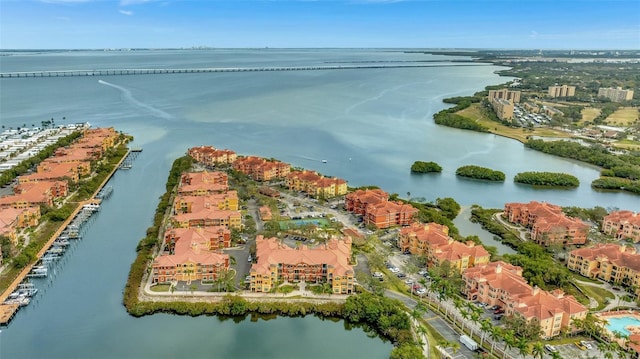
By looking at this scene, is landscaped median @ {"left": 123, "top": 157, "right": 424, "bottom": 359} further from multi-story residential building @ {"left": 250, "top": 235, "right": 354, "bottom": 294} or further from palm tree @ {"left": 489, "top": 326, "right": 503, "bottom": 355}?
palm tree @ {"left": 489, "top": 326, "right": 503, "bottom": 355}

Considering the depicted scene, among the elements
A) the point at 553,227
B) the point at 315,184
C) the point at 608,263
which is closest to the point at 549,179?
the point at 553,227

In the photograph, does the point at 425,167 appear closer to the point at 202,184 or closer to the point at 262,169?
the point at 262,169

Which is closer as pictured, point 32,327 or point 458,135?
point 32,327

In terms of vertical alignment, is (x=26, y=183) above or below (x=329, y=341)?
above

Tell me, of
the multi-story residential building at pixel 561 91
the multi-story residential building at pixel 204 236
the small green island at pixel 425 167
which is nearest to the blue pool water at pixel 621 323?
the multi-story residential building at pixel 204 236

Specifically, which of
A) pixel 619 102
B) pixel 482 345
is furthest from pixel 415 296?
pixel 619 102

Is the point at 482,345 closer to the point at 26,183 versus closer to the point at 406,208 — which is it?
the point at 406,208
